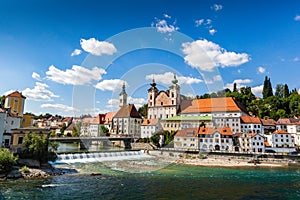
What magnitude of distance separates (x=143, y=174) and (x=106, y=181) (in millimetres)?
5439

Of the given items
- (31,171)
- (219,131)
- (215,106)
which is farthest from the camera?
(215,106)

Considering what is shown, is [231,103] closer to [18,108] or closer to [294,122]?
[294,122]

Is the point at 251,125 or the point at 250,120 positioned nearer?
the point at 251,125

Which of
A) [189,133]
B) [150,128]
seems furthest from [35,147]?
[150,128]

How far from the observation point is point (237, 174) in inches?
→ 1114


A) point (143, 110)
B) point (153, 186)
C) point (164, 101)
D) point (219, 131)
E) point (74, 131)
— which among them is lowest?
point (153, 186)

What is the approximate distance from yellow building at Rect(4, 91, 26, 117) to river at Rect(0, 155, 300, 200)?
47.5ft

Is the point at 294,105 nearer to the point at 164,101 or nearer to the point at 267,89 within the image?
the point at 267,89

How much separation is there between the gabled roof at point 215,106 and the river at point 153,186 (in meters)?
33.1

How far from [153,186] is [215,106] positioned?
46.4 m

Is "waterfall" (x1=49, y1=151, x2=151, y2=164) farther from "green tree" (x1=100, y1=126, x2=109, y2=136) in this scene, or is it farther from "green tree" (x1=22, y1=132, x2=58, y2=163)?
"green tree" (x1=100, y1=126, x2=109, y2=136)

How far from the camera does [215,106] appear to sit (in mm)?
63062

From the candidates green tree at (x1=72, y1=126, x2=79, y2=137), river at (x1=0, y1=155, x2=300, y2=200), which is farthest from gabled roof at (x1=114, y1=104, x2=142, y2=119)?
river at (x1=0, y1=155, x2=300, y2=200)

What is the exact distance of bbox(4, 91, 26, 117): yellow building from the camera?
105ft
